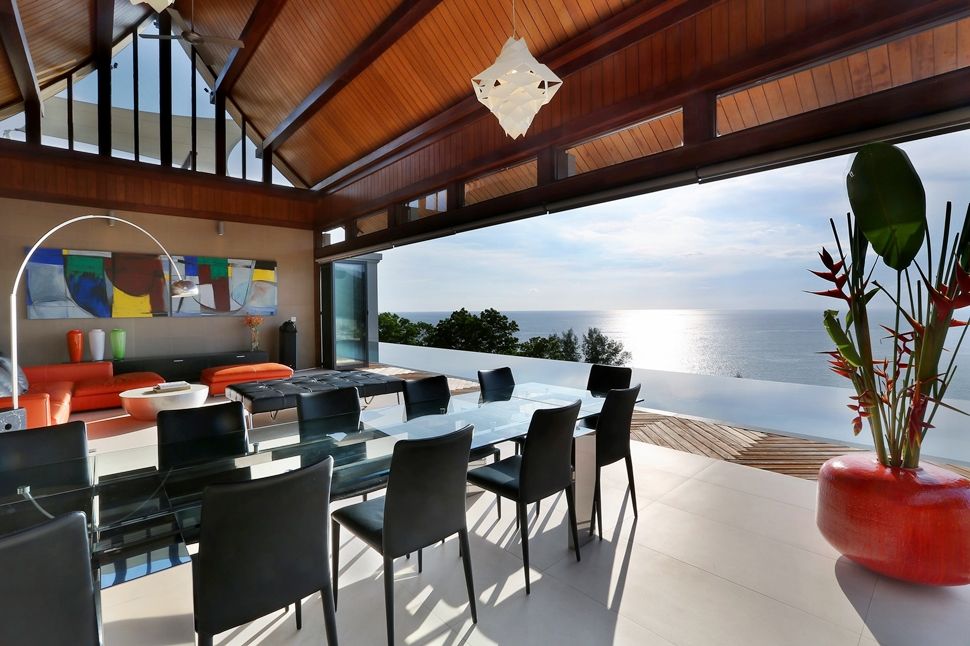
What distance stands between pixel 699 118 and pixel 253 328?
23.1ft

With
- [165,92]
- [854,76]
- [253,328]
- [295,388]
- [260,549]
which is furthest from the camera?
[253,328]

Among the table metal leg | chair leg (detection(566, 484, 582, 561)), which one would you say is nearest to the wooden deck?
the table metal leg

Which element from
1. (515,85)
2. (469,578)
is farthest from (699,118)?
(469,578)

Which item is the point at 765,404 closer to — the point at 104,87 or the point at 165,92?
the point at 165,92

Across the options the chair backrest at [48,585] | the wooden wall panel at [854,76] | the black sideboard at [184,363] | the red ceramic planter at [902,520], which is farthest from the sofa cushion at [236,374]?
the red ceramic planter at [902,520]

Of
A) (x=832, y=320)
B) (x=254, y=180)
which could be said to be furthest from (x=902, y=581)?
(x=254, y=180)

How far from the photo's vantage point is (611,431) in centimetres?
266

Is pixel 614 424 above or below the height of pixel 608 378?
below

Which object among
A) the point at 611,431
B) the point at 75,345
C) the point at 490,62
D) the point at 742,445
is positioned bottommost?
the point at 742,445

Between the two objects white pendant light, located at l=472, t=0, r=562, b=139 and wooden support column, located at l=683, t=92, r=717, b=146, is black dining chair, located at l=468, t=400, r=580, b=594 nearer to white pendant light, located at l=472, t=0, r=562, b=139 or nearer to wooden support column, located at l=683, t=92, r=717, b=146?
white pendant light, located at l=472, t=0, r=562, b=139

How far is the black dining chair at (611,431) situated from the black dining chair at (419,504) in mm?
957

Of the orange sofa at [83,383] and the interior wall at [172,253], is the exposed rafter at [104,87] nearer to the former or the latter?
the interior wall at [172,253]

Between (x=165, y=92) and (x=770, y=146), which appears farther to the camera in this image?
(x=165, y=92)

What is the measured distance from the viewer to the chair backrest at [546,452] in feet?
7.20
